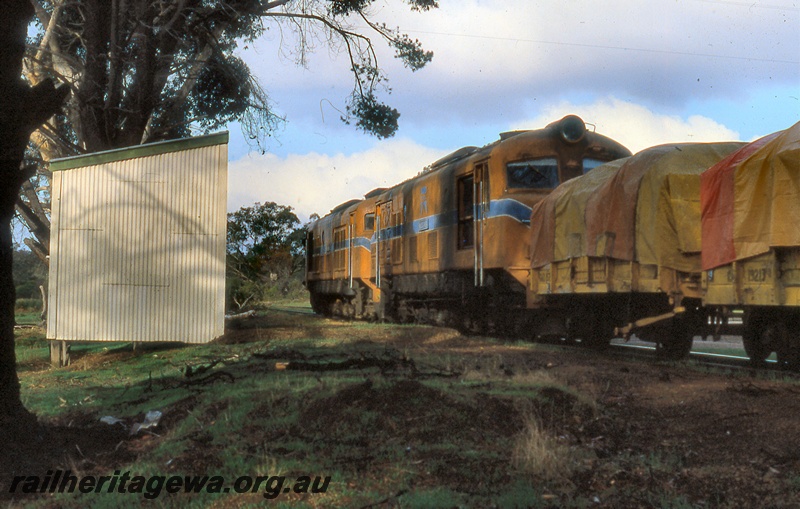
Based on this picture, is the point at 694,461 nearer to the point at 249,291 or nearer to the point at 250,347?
the point at 250,347

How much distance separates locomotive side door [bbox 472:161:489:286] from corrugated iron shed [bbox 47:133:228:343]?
472cm

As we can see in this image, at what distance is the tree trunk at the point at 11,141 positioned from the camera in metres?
6.01

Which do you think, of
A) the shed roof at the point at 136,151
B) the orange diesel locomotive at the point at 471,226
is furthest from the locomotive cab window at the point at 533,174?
the shed roof at the point at 136,151

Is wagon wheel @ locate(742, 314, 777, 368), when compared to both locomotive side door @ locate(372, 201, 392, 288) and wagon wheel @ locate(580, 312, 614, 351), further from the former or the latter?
locomotive side door @ locate(372, 201, 392, 288)

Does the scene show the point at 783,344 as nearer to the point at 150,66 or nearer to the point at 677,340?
the point at 677,340

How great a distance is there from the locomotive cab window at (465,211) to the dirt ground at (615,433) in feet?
21.0

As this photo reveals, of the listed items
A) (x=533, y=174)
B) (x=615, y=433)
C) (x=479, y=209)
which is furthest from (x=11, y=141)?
→ (x=533, y=174)

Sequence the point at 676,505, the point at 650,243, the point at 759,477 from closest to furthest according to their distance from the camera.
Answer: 1. the point at 676,505
2. the point at 759,477
3. the point at 650,243

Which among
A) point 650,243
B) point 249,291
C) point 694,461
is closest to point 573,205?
point 650,243

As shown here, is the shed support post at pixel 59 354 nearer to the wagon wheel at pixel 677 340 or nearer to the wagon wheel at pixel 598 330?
the wagon wheel at pixel 598 330

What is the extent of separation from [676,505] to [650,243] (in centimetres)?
646

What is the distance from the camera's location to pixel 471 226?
14719mm

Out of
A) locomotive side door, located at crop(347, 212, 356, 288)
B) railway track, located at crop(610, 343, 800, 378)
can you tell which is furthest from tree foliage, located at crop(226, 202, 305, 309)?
railway track, located at crop(610, 343, 800, 378)

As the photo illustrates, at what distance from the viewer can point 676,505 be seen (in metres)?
4.18
